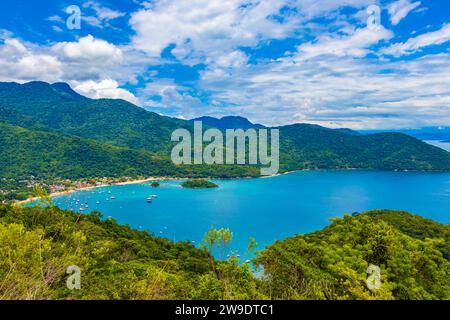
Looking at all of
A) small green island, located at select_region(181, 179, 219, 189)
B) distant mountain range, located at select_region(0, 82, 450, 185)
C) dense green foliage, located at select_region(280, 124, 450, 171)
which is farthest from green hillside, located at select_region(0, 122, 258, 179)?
dense green foliage, located at select_region(280, 124, 450, 171)

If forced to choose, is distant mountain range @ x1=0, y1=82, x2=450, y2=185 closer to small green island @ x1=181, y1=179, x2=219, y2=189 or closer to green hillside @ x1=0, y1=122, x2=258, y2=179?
green hillside @ x1=0, y1=122, x2=258, y2=179

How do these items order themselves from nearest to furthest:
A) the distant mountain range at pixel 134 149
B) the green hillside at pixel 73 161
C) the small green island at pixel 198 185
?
the small green island at pixel 198 185 → the green hillside at pixel 73 161 → the distant mountain range at pixel 134 149

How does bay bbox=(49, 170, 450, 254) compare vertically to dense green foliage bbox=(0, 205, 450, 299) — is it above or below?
below

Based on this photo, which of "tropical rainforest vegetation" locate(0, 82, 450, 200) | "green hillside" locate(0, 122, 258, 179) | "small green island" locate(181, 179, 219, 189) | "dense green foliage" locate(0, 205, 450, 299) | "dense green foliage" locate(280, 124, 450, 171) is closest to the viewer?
"dense green foliage" locate(0, 205, 450, 299)

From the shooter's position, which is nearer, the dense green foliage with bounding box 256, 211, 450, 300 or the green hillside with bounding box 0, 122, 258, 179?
the dense green foliage with bounding box 256, 211, 450, 300

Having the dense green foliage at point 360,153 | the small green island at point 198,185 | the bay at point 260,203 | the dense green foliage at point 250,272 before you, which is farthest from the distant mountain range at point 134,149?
the dense green foliage at point 250,272

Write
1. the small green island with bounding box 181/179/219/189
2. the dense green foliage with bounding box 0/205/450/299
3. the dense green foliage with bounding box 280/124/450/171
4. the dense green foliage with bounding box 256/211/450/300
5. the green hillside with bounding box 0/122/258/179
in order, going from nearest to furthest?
1. the dense green foliage with bounding box 0/205/450/299
2. the dense green foliage with bounding box 256/211/450/300
3. the small green island with bounding box 181/179/219/189
4. the green hillside with bounding box 0/122/258/179
5. the dense green foliage with bounding box 280/124/450/171

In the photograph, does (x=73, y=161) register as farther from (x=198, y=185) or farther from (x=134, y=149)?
(x=198, y=185)

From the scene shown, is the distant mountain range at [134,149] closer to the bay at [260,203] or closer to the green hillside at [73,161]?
the green hillside at [73,161]

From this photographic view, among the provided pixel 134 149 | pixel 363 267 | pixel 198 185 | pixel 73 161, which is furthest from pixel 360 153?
pixel 363 267

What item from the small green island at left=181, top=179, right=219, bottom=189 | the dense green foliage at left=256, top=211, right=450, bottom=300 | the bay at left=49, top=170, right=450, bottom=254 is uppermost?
the dense green foliage at left=256, top=211, right=450, bottom=300
